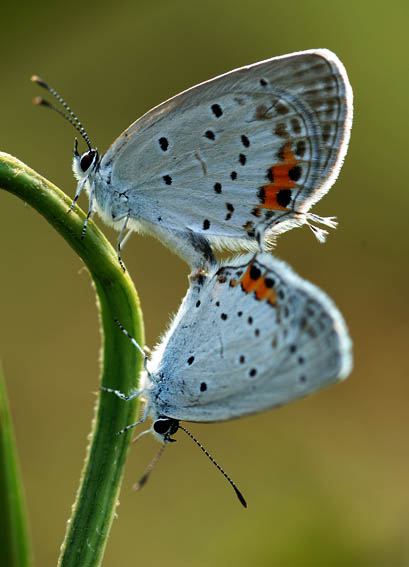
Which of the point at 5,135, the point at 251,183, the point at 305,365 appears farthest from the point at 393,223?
the point at 305,365

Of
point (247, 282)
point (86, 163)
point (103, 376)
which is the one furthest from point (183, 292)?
point (103, 376)

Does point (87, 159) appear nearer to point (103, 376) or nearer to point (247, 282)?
point (247, 282)

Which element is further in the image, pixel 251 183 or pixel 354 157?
pixel 354 157

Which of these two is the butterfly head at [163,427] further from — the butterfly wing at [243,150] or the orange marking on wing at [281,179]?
the orange marking on wing at [281,179]

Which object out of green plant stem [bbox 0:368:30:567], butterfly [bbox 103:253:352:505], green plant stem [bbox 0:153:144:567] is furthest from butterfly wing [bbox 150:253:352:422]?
green plant stem [bbox 0:368:30:567]

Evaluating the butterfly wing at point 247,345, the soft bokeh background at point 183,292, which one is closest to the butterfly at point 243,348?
the butterfly wing at point 247,345

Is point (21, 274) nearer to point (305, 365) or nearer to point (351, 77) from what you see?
point (351, 77)
